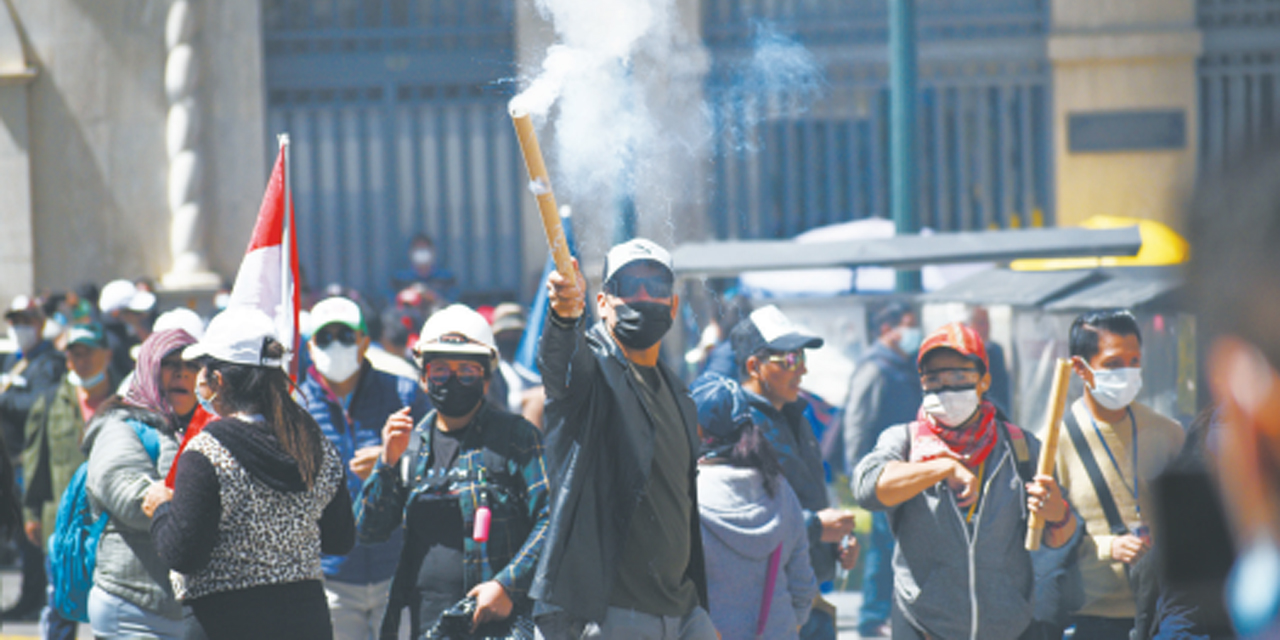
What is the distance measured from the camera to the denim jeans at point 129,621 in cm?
452

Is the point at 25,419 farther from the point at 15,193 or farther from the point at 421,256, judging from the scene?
the point at 15,193

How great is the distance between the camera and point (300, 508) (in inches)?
149

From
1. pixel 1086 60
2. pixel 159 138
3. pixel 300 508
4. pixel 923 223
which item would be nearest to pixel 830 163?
pixel 923 223

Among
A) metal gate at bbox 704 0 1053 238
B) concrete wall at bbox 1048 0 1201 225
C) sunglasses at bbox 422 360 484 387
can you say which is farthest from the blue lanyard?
concrete wall at bbox 1048 0 1201 225

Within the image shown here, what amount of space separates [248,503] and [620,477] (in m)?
1.03

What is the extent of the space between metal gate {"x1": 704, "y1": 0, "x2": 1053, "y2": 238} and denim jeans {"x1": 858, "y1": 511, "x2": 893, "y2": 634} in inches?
209

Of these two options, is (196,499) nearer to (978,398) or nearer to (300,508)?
(300,508)

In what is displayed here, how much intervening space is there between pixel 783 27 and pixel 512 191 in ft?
9.87

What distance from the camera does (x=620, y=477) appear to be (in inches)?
147

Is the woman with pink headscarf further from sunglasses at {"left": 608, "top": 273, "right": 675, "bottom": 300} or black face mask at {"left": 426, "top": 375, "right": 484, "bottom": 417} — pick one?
sunglasses at {"left": 608, "top": 273, "right": 675, "bottom": 300}

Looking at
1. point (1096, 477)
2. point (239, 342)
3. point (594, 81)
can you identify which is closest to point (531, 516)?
point (239, 342)

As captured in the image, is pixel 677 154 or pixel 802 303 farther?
pixel 677 154

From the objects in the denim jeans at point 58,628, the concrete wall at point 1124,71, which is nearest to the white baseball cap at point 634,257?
the denim jeans at point 58,628

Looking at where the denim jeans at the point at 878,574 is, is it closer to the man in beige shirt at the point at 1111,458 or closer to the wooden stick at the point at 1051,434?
the man in beige shirt at the point at 1111,458
